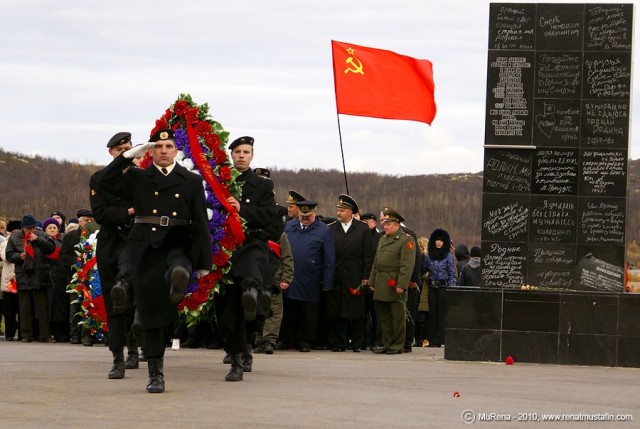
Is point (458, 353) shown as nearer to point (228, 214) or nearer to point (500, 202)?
point (500, 202)

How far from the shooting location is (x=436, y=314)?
76.1ft

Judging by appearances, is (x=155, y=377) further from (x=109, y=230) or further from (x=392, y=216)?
(x=392, y=216)

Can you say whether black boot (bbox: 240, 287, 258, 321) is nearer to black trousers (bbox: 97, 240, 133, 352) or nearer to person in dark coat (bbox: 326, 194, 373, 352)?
black trousers (bbox: 97, 240, 133, 352)

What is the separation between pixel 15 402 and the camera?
1069cm

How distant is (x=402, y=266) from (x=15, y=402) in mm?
9775

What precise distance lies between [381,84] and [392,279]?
4476mm

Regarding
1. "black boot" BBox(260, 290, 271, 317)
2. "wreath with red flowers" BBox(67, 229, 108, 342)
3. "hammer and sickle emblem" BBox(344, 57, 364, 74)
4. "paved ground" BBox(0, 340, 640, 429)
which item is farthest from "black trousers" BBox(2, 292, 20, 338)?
"black boot" BBox(260, 290, 271, 317)

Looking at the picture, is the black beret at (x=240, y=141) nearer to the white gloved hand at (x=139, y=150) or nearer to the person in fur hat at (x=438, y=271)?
the white gloved hand at (x=139, y=150)

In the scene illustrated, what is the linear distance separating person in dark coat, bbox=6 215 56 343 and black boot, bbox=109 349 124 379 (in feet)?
30.4

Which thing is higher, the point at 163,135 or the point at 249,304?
the point at 163,135

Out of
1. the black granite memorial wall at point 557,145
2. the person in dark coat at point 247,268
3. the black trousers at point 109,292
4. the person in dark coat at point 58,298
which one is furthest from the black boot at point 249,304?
the person in dark coat at point 58,298

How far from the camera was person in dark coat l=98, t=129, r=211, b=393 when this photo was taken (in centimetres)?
1191

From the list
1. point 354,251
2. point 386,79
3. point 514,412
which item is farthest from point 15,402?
point 386,79

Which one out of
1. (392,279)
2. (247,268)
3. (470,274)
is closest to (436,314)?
(470,274)
